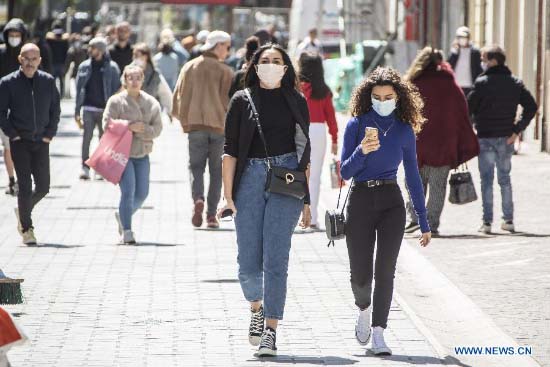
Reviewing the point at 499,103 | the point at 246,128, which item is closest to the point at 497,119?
the point at 499,103

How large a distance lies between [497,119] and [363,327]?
6.69 m

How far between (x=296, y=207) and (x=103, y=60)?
12396 millimetres

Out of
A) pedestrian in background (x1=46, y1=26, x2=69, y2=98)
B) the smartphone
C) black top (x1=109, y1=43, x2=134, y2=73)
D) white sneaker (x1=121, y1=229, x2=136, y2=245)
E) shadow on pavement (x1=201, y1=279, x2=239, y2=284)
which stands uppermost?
the smartphone

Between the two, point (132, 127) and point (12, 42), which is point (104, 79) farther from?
point (132, 127)

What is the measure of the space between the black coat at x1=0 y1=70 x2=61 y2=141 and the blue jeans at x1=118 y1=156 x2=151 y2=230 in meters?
0.81

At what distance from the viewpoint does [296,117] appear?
913 cm

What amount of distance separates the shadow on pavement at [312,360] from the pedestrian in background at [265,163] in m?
0.17

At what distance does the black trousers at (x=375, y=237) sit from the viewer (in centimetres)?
920

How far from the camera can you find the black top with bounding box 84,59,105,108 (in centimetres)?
2116

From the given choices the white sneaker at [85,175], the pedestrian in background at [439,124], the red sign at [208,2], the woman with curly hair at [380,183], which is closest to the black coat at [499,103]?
the pedestrian in background at [439,124]

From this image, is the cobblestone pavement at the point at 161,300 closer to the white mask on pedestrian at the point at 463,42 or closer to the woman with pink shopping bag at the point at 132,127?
the woman with pink shopping bag at the point at 132,127

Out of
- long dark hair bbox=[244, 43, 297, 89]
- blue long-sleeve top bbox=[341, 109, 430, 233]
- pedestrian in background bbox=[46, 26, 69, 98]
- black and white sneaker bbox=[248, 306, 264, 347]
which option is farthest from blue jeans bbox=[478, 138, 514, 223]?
pedestrian in background bbox=[46, 26, 69, 98]

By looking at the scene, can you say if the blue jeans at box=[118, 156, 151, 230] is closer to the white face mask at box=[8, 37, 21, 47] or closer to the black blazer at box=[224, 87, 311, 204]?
the white face mask at box=[8, 37, 21, 47]

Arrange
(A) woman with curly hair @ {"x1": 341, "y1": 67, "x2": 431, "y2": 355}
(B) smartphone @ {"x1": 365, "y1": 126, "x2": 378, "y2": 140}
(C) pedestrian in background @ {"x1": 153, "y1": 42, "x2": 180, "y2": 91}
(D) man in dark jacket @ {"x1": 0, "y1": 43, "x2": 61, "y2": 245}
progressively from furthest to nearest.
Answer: (C) pedestrian in background @ {"x1": 153, "y1": 42, "x2": 180, "y2": 91}, (D) man in dark jacket @ {"x1": 0, "y1": 43, "x2": 61, "y2": 245}, (A) woman with curly hair @ {"x1": 341, "y1": 67, "x2": 431, "y2": 355}, (B) smartphone @ {"x1": 365, "y1": 126, "x2": 378, "y2": 140}
